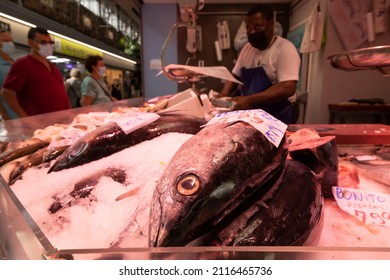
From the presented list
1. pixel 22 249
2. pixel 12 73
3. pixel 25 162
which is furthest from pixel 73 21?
pixel 22 249

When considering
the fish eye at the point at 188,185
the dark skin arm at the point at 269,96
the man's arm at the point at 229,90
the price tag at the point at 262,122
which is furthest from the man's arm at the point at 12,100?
the fish eye at the point at 188,185

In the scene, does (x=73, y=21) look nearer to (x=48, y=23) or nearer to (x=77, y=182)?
(x=48, y=23)

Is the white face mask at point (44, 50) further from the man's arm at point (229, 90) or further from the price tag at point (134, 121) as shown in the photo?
the price tag at point (134, 121)

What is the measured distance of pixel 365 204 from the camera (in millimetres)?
604

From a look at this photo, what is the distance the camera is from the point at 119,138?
85 cm

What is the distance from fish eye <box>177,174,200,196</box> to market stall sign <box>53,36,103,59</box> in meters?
7.21

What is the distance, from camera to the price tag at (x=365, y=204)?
21.9 inches

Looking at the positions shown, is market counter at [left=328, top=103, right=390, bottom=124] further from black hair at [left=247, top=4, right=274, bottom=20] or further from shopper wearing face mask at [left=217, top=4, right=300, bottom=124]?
black hair at [left=247, top=4, right=274, bottom=20]

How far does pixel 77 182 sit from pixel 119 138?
229 mm

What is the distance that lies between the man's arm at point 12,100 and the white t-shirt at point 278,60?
2145 millimetres

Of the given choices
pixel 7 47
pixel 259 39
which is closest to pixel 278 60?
pixel 259 39

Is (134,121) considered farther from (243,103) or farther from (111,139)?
(243,103)

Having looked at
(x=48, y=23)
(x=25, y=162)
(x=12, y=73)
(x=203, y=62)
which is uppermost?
(x=48, y=23)

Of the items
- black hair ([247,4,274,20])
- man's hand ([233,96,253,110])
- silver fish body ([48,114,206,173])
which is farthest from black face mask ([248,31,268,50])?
silver fish body ([48,114,206,173])
